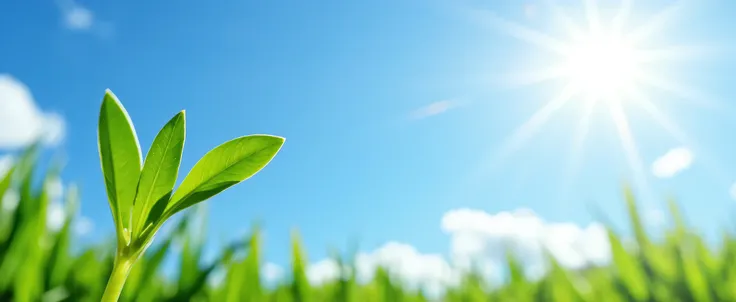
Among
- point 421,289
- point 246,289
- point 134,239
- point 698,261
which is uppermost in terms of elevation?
point 698,261

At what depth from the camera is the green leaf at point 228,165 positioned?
34cm

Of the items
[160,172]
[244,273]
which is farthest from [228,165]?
[244,273]

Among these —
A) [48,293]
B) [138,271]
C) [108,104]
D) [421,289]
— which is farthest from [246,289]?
[108,104]

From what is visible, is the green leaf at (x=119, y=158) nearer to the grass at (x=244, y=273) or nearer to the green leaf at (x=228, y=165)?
the green leaf at (x=228, y=165)

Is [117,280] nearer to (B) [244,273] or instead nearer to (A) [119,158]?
(A) [119,158]

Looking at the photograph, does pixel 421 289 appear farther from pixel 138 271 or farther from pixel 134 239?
pixel 134 239

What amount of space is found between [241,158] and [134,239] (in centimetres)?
9

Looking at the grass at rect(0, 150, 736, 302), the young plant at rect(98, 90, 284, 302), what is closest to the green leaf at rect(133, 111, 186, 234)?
the young plant at rect(98, 90, 284, 302)

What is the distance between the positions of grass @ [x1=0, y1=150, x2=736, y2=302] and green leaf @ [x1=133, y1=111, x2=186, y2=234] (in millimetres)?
558

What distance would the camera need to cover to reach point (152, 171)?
1.16 ft

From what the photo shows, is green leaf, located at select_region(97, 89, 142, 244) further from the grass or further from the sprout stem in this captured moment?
the grass

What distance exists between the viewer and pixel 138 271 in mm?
1029

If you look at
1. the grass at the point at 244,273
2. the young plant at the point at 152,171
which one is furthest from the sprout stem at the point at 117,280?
the grass at the point at 244,273

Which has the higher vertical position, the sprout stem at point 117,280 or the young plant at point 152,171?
the young plant at point 152,171
